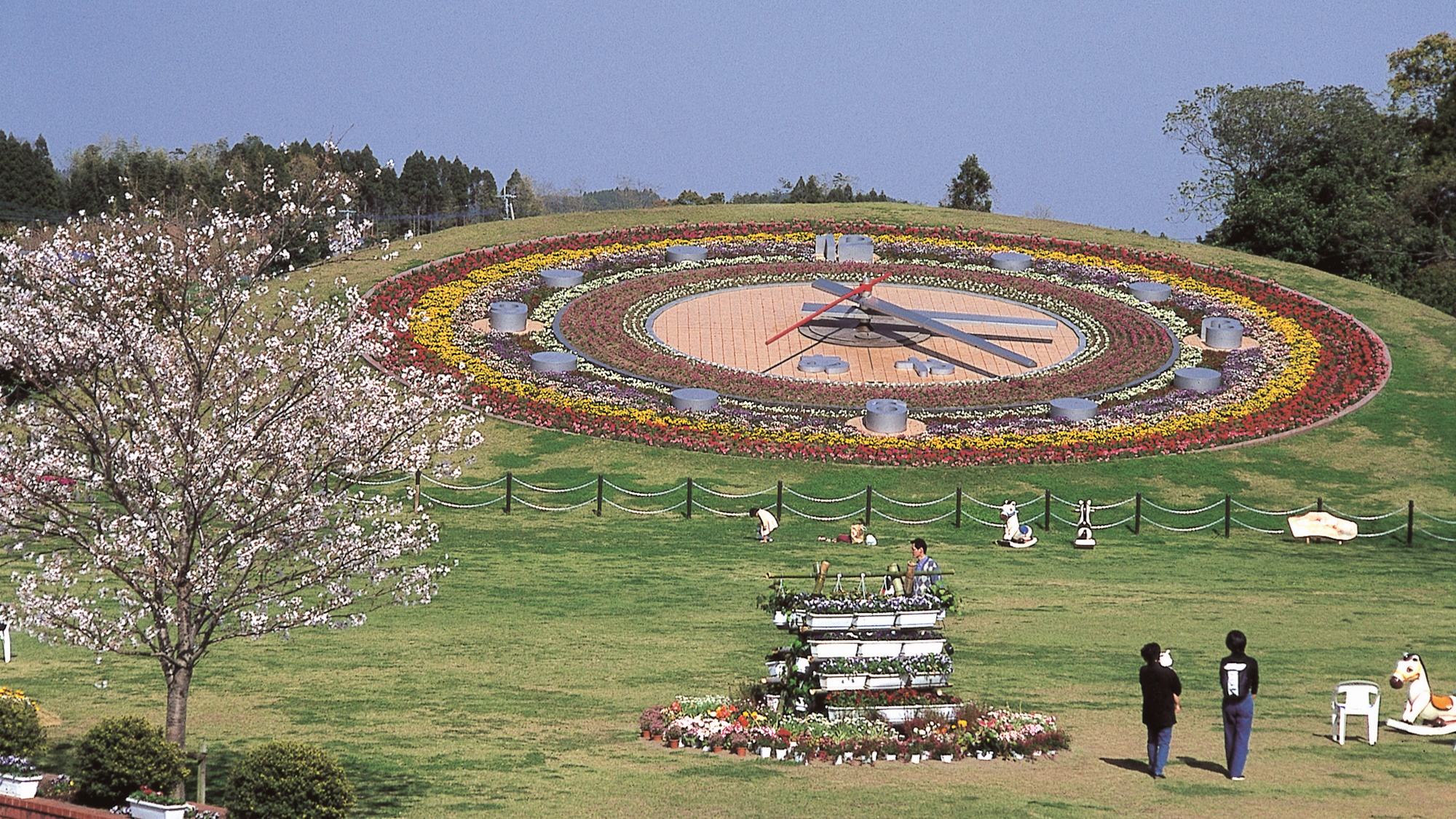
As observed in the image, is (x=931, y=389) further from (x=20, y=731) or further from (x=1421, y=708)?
(x=20, y=731)

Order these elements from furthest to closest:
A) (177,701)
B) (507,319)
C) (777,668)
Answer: (507,319) < (777,668) < (177,701)

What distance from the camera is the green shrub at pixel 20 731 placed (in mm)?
22938

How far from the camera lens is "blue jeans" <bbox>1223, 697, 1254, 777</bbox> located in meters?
23.0

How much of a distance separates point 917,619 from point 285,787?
30.8ft

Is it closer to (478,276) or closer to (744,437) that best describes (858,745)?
(744,437)

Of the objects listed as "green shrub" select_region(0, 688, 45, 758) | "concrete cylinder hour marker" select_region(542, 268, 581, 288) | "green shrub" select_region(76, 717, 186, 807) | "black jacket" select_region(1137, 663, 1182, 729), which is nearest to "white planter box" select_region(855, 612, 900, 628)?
"black jacket" select_region(1137, 663, 1182, 729)

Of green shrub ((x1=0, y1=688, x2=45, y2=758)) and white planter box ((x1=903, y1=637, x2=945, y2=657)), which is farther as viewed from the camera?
white planter box ((x1=903, y1=637, x2=945, y2=657))

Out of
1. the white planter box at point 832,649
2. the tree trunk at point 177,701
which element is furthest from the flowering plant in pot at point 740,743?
the tree trunk at point 177,701

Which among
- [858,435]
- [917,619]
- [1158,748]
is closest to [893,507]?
[858,435]

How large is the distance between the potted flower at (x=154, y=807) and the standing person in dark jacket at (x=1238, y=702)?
12770 millimetres

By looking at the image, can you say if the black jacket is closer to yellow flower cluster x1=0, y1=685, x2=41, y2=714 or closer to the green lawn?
the green lawn

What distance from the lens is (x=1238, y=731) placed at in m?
23.1

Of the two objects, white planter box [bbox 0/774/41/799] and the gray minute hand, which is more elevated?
the gray minute hand

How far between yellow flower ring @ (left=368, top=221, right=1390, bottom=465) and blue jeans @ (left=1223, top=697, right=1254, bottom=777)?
2143 cm
